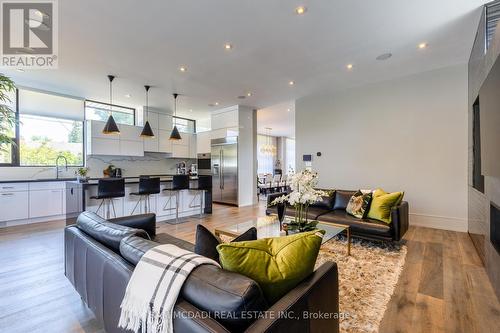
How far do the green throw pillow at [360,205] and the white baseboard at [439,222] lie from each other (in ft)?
5.78

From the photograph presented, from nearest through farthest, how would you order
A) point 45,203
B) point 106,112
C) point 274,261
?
point 274,261 < point 45,203 < point 106,112

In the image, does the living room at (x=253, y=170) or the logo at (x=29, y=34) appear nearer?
the living room at (x=253, y=170)

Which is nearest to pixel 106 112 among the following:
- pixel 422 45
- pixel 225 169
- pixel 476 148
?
pixel 225 169

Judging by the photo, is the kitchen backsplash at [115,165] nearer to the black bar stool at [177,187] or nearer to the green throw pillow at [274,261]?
the black bar stool at [177,187]

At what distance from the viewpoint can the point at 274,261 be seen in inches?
41.7

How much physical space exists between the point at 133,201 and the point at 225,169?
10.1 ft

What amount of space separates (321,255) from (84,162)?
6100mm

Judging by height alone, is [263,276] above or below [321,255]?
above

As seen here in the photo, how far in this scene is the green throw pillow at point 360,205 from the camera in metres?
3.35

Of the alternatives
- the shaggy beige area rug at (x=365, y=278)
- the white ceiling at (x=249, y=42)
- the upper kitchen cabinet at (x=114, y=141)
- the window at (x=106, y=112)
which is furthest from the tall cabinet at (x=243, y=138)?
the shaggy beige area rug at (x=365, y=278)

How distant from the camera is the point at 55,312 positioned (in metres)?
1.86

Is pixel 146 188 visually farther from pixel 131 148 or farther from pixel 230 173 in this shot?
pixel 230 173

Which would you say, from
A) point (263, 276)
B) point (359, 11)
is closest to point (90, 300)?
point (263, 276)

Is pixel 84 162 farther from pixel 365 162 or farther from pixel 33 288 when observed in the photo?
pixel 365 162
